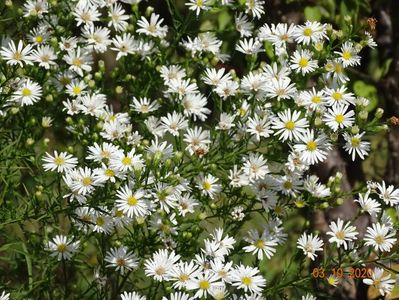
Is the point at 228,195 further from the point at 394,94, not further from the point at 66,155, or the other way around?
the point at 394,94

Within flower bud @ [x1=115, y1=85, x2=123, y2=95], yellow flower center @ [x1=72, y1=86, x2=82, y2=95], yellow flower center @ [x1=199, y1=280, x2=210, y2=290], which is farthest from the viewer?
flower bud @ [x1=115, y1=85, x2=123, y2=95]

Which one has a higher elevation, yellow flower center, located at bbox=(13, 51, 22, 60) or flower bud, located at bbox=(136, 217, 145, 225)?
yellow flower center, located at bbox=(13, 51, 22, 60)

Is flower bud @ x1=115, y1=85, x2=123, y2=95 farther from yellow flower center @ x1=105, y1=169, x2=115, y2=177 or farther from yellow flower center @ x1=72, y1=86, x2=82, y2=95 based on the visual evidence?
yellow flower center @ x1=105, y1=169, x2=115, y2=177

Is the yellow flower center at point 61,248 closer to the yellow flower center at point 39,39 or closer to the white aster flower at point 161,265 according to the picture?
the white aster flower at point 161,265

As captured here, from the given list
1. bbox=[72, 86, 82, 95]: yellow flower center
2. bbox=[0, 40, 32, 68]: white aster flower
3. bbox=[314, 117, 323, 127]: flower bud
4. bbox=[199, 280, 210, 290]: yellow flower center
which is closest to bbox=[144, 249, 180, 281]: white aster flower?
bbox=[199, 280, 210, 290]: yellow flower center

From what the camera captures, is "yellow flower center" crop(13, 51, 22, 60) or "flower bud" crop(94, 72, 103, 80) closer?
"yellow flower center" crop(13, 51, 22, 60)

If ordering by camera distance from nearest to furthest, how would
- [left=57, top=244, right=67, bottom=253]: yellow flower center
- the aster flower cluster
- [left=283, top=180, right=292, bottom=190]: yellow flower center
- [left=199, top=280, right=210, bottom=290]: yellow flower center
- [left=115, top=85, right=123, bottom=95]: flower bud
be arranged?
[left=199, top=280, right=210, bottom=290]: yellow flower center < the aster flower cluster < [left=283, top=180, right=292, bottom=190]: yellow flower center < [left=57, top=244, right=67, bottom=253]: yellow flower center < [left=115, top=85, right=123, bottom=95]: flower bud

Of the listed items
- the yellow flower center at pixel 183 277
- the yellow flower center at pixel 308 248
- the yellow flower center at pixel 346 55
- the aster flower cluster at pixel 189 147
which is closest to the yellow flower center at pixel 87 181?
the aster flower cluster at pixel 189 147

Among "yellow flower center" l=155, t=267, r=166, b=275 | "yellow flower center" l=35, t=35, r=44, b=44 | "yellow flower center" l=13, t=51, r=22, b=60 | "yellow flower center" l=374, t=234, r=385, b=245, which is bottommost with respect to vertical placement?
"yellow flower center" l=155, t=267, r=166, b=275
